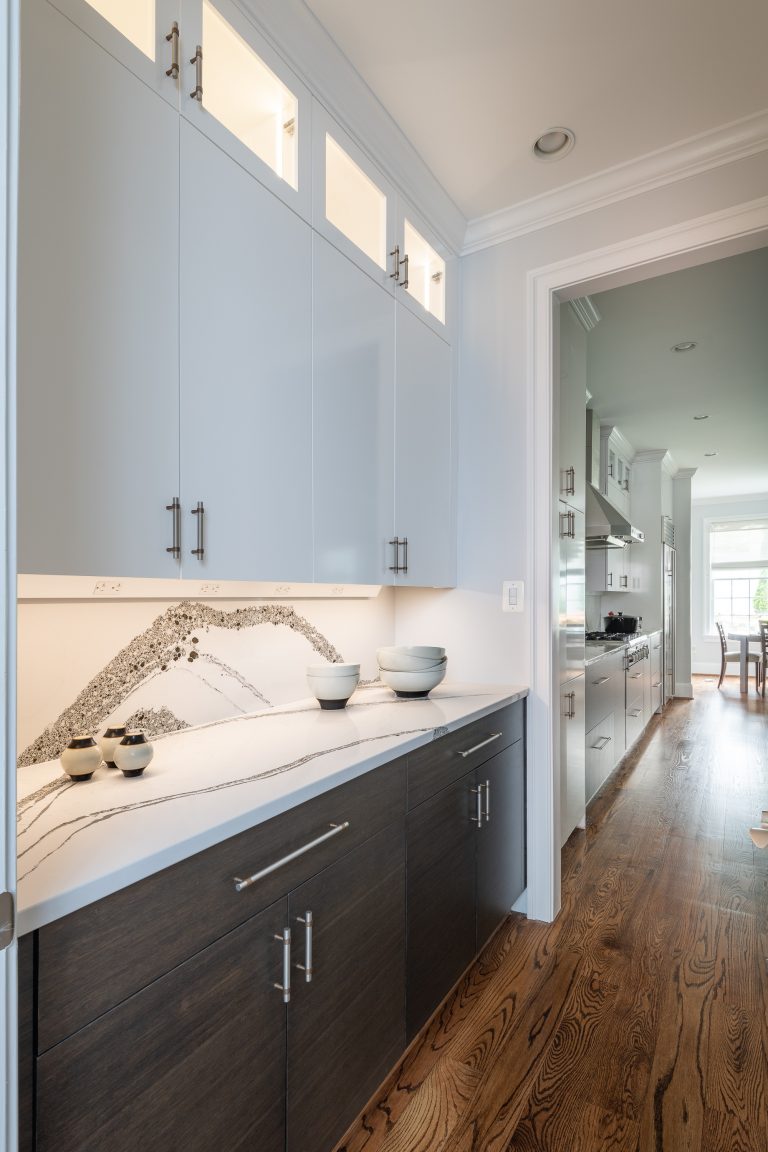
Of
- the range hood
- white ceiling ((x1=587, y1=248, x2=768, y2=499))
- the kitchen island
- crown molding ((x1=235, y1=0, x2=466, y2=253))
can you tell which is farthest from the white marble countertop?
white ceiling ((x1=587, y1=248, x2=768, y2=499))

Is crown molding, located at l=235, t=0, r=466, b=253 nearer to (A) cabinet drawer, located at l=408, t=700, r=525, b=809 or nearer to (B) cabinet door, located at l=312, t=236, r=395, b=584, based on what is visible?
(B) cabinet door, located at l=312, t=236, r=395, b=584

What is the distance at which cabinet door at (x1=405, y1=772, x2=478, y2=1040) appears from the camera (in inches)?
63.2

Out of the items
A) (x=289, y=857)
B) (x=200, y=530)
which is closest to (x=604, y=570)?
(x=200, y=530)

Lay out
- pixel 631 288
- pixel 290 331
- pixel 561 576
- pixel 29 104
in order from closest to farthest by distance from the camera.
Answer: pixel 29 104 < pixel 290 331 < pixel 561 576 < pixel 631 288

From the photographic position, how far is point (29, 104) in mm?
1015

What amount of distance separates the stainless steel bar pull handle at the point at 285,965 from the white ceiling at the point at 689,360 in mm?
3409

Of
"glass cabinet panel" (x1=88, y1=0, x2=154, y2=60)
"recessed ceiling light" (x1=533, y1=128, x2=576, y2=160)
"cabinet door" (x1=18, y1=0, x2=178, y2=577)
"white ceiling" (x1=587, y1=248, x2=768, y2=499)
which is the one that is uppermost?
"white ceiling" (x1=587, y1=248, x2=768, y2=499)

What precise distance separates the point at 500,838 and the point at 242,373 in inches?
67.9

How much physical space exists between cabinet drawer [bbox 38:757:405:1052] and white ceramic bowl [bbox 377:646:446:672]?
2.89 feet

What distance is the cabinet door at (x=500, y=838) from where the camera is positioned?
2014 millimetres

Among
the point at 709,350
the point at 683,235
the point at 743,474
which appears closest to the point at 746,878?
the point at 683,235

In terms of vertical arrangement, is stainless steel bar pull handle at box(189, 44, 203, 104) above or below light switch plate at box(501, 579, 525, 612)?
above

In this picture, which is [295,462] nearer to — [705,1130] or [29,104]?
[29,104]

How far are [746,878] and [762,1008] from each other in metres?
0.98
